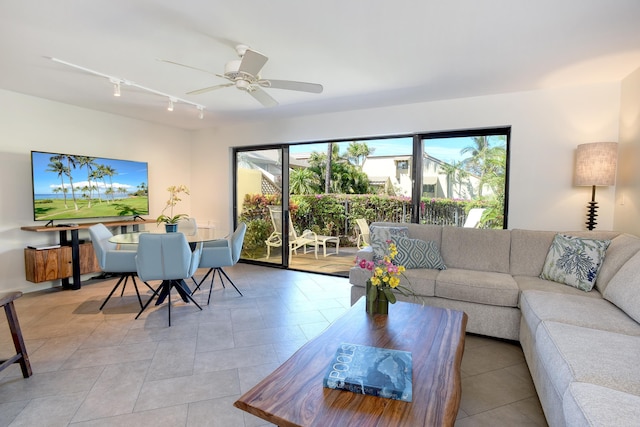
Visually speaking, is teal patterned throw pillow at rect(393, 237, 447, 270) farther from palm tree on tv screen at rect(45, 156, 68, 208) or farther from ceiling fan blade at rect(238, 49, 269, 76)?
palm tree on tv screen at rect(45, 156, 68, 208)

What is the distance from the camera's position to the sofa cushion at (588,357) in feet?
4.17

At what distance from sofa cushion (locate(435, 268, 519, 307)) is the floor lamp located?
1.23 meters

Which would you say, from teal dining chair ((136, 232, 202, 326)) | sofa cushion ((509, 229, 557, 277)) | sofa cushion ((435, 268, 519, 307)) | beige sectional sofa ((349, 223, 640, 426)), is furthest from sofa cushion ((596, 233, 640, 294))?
teal dining chair ((136, 232, 202, 326))

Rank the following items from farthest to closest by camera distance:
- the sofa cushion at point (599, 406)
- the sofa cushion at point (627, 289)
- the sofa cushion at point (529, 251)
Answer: the sofa cushion at point (529, 251) < the sofa cushion at point (627, 289) < the sofa cushion at point (599, 406)

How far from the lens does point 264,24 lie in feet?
7.09

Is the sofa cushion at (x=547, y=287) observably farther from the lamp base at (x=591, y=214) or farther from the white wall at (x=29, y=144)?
the white wall at (x=29, y=144)

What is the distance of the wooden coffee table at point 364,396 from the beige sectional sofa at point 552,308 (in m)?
0.44

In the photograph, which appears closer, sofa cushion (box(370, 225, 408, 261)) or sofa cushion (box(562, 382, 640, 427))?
sofa cushion (box(562, 382, 640, 427))

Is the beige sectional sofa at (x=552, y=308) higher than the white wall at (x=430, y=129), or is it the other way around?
the white wall at (x=430, y=129)

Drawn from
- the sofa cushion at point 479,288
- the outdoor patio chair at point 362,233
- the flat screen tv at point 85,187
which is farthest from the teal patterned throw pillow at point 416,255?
the flat screen tv at point 85,187

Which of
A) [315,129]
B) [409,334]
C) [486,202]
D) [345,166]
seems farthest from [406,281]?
[345,166]

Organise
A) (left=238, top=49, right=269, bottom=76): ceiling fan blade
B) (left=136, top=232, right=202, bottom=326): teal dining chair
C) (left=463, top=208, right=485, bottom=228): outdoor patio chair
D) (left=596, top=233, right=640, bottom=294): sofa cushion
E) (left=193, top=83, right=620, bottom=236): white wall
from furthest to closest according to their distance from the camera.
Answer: (left=463, top=208, right=485, bottom=228): outdoor patio chair → (left=193, top=83, right=620, bottom=236): white wall → (left=136, top=232, right=202, bottom=326): teal dining chair → (left=596, top=233, right=640, bottom=294): sofa cushion → (left=238, top=49, right=269, bottom=76): ceiling fan blade

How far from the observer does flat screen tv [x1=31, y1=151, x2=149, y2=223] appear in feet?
12.5

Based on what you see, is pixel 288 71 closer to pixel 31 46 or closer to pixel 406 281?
pixel 31 46
